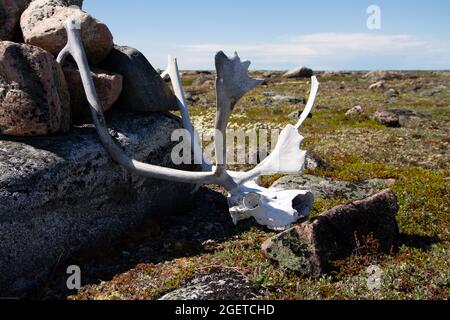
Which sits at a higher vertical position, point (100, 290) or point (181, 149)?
point (181, 149)

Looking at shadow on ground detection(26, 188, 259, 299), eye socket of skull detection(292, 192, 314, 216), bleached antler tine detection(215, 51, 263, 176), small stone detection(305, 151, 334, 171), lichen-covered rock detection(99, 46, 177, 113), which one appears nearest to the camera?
bleached antler tine detection(215, 51, 263, 176)

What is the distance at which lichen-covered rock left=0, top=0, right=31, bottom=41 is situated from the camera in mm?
10273

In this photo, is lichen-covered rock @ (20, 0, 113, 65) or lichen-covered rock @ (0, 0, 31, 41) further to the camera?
lichen-covered rock @ (0, 0, 31, 41)

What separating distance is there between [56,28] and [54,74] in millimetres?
1477

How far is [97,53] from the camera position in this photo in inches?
413

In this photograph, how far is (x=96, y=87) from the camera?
10.0 metres

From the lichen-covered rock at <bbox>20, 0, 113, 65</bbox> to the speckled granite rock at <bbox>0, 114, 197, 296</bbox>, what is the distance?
163 centimetres

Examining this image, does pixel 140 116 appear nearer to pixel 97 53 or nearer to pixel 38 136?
pixel 97 53

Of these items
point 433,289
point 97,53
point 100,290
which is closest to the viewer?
point 433,289

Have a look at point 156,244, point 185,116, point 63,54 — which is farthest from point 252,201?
point 63,54

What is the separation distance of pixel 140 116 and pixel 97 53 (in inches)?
63.6

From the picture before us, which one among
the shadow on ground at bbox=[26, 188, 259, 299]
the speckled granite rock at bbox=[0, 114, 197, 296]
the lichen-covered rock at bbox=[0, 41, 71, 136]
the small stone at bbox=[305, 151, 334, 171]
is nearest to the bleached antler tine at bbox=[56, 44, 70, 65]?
the lichen-covered rock at bbox=[0, 41, 71, 136]

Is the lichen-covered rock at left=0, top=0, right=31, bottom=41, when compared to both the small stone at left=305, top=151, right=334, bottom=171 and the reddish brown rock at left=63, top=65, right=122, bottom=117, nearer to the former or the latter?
the reddish brown rock at left=63, top=65, right=122, bottom=117
